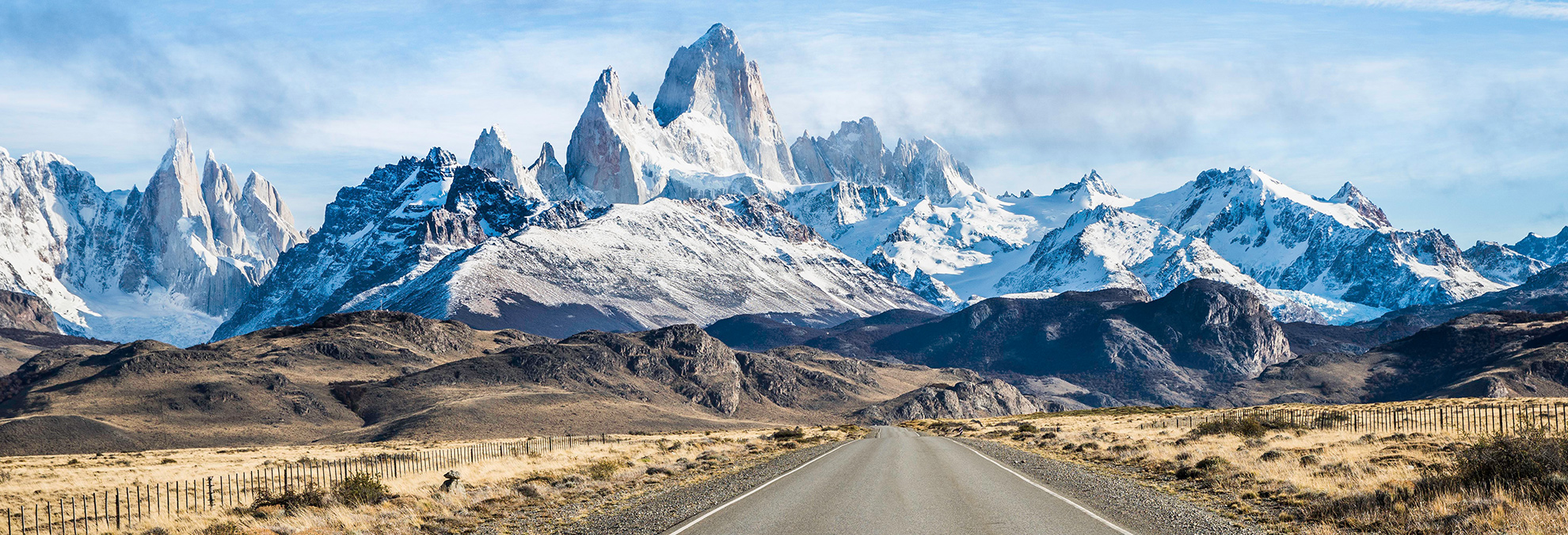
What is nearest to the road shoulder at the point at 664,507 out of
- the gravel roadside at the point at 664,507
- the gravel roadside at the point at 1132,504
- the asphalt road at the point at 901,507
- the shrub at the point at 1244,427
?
the gravel roadside at the point at 664,507

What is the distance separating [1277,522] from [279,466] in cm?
5611

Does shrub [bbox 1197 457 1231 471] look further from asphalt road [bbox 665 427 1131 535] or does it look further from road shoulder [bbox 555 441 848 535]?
road shoulder [bbox 555 441 848 535]

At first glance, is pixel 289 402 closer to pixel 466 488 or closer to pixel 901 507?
pixel 466 488

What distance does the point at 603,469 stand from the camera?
38.1 m

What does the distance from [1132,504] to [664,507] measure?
10867 millimetres

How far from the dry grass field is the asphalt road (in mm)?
4064

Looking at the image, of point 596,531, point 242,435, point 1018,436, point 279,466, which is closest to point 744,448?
point 1018,436

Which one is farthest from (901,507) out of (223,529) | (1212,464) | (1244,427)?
(1244,427)

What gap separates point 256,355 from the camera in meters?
189

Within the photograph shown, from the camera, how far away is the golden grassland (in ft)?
80.5

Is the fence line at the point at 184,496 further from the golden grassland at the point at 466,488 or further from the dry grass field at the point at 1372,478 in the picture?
the dry grass field at the point at 1372,478

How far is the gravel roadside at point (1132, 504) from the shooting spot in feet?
65.0

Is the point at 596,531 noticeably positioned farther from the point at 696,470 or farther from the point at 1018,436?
the point at 1018,436

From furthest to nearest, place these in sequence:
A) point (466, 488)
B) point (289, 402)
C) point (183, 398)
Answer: point (289, 402) < point (183, 398) < point (466, 488)
